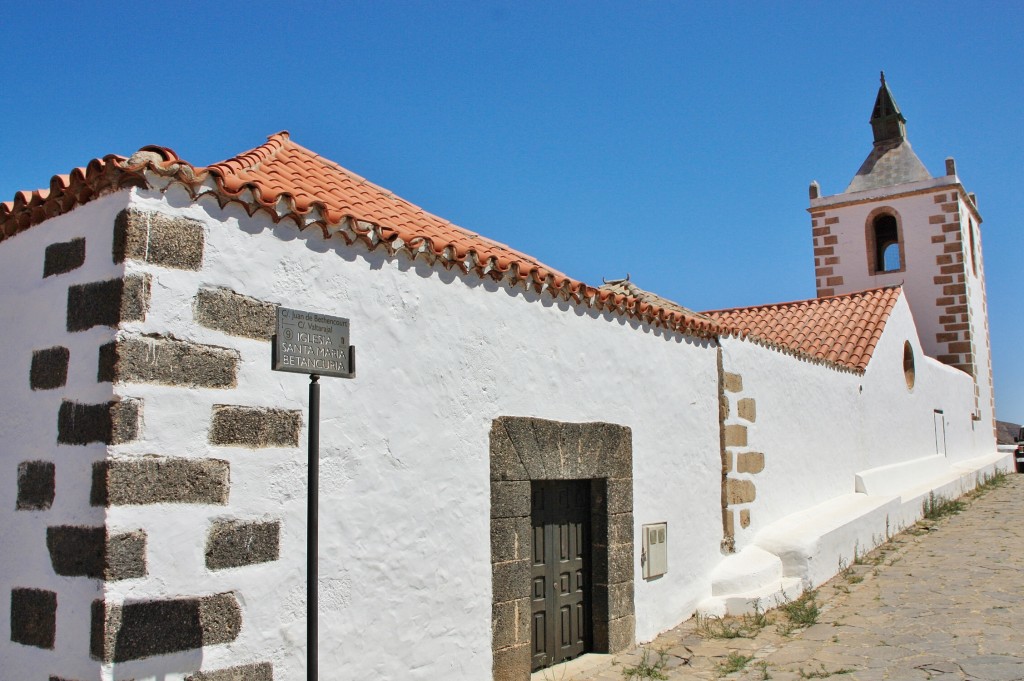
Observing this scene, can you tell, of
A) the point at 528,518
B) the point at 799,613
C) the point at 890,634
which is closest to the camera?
the point at 528,518

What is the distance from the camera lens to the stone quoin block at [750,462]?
823 cm

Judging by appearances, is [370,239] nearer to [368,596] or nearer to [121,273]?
[121,273]

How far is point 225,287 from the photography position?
389 centimetres

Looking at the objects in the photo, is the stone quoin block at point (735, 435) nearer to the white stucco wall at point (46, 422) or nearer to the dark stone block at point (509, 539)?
the dark stone block at point (509, 539)

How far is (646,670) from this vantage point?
19.0 ft

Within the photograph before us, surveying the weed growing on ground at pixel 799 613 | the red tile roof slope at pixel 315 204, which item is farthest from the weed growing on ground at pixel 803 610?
the red tile roof slope at pixel 315 204

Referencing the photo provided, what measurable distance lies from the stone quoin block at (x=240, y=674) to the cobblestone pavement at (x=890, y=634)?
7.62 feet

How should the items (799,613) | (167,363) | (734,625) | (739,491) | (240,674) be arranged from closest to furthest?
1. (167,363)
2. (240,674)
3. (734,625)
4. (799,613)
5. (739,491)

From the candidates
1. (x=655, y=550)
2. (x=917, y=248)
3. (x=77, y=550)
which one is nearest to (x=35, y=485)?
(x=77, y=550)

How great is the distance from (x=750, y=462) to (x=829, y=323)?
5.63 m

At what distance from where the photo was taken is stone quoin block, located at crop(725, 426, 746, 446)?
26.6ft

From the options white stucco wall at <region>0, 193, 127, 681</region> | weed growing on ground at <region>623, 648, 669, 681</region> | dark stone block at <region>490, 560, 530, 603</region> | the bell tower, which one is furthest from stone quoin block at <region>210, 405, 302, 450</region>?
the bell tower

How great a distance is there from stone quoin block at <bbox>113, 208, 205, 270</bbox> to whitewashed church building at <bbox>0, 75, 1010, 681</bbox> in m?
Result: 0.01

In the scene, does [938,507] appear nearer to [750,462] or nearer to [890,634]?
[750,462]
